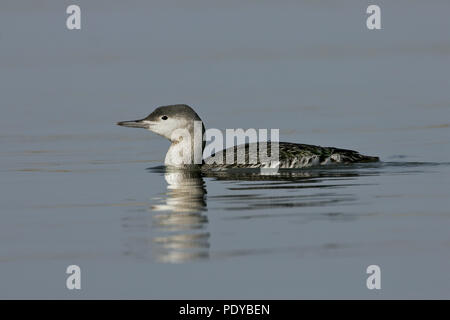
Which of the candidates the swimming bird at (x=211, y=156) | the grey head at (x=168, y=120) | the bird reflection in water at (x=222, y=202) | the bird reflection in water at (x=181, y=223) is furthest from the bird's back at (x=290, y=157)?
the bird reflection in water at (x=181, y=223)

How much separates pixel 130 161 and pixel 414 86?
7796 millimetres

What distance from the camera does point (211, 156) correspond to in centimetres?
1434

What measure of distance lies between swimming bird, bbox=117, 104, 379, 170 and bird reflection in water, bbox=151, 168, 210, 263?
93 cm

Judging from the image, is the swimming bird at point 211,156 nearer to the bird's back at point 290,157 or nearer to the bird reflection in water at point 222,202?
the bird's back at point 290,157

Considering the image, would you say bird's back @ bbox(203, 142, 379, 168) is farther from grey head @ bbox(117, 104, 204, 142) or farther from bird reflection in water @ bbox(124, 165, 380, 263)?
grey head @ bbox(117, 104, 204, 142)

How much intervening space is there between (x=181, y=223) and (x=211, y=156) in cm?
448

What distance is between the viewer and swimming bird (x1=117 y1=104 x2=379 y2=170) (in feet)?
44.5

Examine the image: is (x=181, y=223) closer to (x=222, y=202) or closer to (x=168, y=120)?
(x=222, y=202)

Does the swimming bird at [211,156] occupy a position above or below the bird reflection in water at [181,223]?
above

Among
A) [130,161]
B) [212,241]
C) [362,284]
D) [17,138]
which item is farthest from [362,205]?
[17,138]

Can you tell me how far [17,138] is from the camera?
55.6ft

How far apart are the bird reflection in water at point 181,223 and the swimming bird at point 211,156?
36.6 inches

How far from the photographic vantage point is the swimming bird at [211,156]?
13.6 meters
